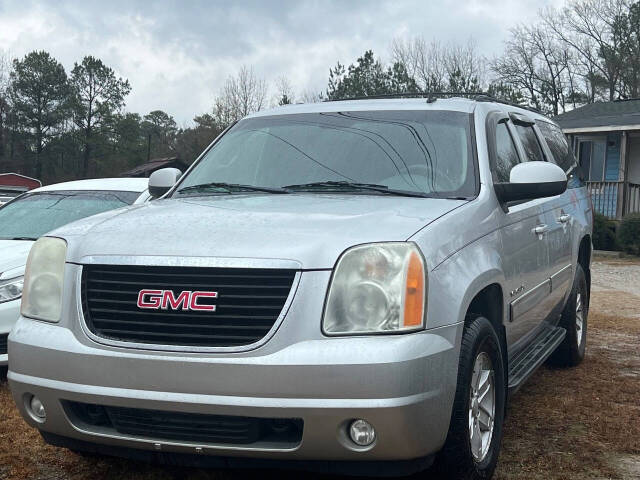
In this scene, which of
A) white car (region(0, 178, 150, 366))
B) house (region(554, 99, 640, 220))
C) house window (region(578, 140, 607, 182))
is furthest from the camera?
house window (region(578, 140, 607, 182))

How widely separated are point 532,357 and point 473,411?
4.95 ft

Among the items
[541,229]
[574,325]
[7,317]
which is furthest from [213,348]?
[574,325]

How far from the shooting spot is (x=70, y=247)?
345 cm

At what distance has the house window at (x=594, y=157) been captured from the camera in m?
25.5

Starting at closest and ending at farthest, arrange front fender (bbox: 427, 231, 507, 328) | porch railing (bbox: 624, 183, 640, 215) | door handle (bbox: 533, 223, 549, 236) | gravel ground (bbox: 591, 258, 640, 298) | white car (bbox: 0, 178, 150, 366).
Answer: front fender (bbox: 427, 231, 507, 328) → door handle (bbox: 533, 223, 549, 236) → white car (bbox: 0, 178, 150, 366) → gravel ground (bbox: 591, 258, 640, 298) → porch railing (bbox: 624, 183, 640, 215)

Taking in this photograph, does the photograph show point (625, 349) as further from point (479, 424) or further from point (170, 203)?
point (170, 203)

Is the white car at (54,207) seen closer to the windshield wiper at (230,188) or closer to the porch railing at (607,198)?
the windshield wiper at (230,188)

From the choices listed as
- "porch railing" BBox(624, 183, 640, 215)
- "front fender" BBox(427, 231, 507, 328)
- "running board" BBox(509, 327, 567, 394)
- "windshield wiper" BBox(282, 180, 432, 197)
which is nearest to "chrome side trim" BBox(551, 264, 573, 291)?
"running board" BBox(509, 327, 567, 394)

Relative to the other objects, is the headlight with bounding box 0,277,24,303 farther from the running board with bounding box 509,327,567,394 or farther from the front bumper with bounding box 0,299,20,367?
the running board with bounding box 509,327,567,394

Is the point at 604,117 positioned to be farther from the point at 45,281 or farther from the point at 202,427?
the point at 202,427

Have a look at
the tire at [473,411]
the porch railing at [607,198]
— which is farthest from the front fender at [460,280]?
the porch railing at [607,198]

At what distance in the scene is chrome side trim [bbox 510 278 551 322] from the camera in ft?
14.0

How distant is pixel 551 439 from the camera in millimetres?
4574

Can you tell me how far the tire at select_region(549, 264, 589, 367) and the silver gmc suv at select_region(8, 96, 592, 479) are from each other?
2345mm
